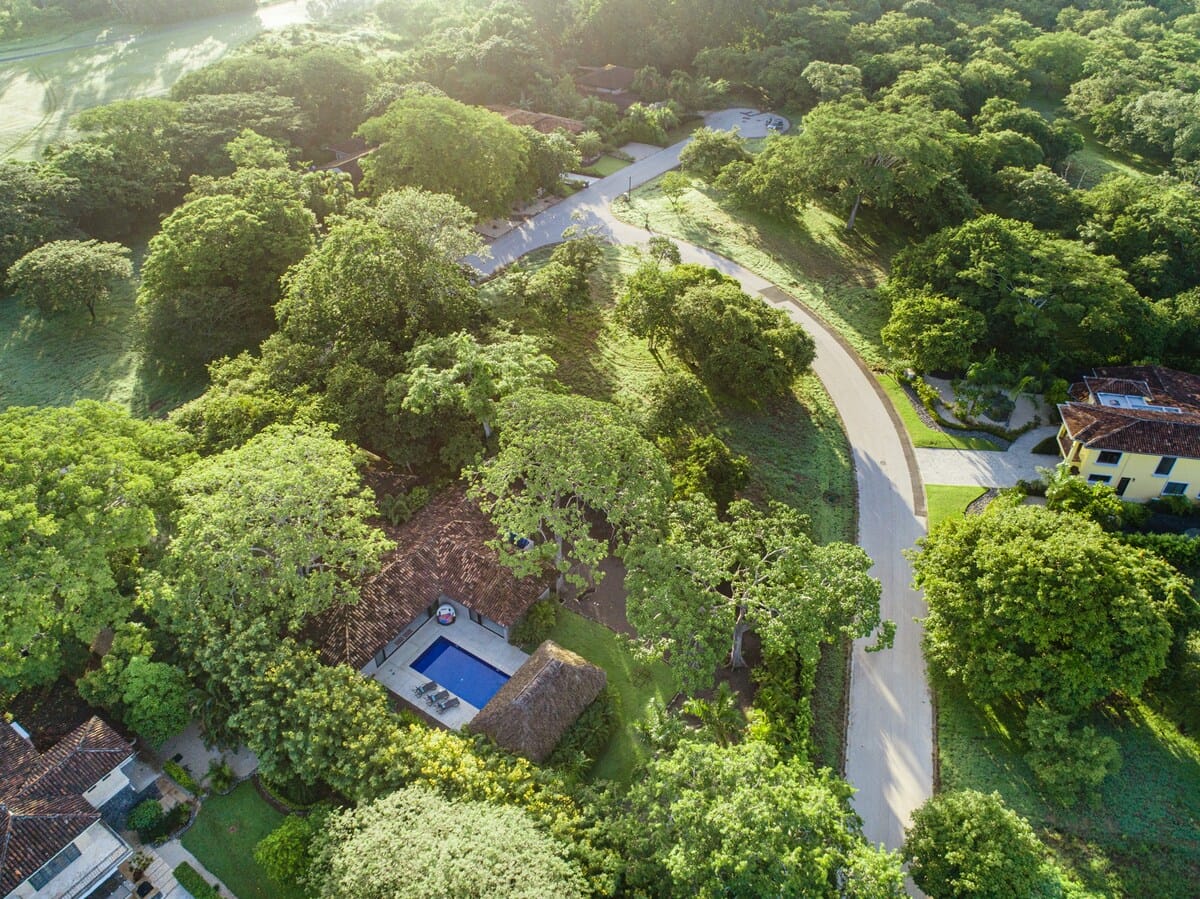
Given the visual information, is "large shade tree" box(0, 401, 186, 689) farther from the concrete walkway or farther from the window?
the concrete walkway

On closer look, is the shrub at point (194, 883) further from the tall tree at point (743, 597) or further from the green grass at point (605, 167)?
the green grass at point (605, 167)

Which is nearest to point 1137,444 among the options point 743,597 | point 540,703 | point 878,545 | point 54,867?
point 878,545

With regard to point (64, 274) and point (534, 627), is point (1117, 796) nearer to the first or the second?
point (534, 627)

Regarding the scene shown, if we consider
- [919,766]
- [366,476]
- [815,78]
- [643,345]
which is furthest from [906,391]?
[815,78]

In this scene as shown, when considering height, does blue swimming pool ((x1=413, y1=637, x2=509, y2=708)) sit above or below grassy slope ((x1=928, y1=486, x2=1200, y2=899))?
above

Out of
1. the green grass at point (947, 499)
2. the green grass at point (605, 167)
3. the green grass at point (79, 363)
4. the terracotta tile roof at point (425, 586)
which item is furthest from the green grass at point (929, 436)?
the green grass at point (79, 363)

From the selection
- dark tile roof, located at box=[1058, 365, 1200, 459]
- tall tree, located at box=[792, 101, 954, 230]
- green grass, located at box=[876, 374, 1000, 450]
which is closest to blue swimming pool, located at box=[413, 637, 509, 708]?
green grass, located at box=[876, 374, 1000, 450]

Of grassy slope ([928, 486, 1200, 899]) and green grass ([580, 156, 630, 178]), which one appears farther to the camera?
green grass ([580, 156, 630, 178])
